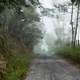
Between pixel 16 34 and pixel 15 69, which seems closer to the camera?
pixel 15 69

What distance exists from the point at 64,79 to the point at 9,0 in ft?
17.6

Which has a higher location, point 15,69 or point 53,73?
point 15,69

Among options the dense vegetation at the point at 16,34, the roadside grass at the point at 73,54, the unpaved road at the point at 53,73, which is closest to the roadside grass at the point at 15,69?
the dense vegetation at the point at 16,34

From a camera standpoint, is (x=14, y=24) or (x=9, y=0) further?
(x=14, y=24)

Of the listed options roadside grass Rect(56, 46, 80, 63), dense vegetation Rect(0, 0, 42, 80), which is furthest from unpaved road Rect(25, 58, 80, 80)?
roadside grass Rect(56, 46, 80, 63)

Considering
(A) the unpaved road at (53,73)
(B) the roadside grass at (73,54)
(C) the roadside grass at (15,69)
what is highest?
(C) the roadside grass at (15,69)

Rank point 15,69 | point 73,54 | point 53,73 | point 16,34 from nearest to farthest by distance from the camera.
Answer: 1. point 15,69
2. point 53,73
3. point 73,54
4. point 16,34

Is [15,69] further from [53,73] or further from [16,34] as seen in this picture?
[16,34]

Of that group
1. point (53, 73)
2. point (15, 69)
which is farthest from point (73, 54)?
point (15, 69)

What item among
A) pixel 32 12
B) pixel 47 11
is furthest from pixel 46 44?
pixel 47 11

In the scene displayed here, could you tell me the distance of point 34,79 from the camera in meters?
14.0

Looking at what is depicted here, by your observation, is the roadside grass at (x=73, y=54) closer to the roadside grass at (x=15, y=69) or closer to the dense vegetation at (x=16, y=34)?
the dense vegetation at (x=16, y=34)

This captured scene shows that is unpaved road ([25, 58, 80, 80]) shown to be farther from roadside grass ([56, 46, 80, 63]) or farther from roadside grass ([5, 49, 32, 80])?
roadside grass ([56, 46, 80, 63])

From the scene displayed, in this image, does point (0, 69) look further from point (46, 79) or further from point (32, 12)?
point (32, 12)
